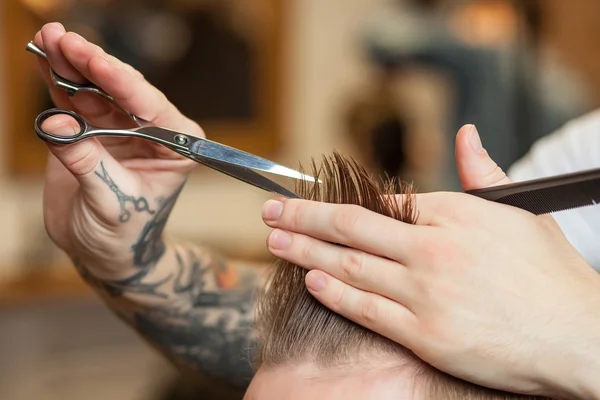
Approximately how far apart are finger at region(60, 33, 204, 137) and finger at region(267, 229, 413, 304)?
0.84ft

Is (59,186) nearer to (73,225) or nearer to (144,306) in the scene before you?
(73,225)

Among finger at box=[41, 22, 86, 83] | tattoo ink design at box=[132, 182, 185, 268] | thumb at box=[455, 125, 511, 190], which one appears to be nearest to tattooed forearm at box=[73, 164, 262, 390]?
tattoo ink design at box=[132, 182, 185, 268]

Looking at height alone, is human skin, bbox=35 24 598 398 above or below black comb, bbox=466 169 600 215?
below

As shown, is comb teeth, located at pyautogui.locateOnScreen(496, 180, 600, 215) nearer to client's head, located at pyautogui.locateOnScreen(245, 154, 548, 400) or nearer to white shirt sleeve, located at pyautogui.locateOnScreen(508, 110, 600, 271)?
client's head, located at pyautogui.locateOnScreen(245, 154, 548, 400)

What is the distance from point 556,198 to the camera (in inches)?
31.9

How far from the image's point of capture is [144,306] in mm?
1278

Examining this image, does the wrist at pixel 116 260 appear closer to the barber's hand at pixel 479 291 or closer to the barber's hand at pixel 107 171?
the barber's hand at pixel 107 171

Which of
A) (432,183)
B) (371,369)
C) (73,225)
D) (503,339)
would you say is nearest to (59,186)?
(73,225)

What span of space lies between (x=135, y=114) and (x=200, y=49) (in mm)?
2839

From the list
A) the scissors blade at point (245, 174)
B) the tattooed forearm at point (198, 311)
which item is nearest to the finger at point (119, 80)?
the scissors blade at point (245, 174)

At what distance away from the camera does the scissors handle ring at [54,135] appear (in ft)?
3.02

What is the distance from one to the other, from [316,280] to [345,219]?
0.29ft

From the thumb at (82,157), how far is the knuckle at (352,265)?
0.37 metres

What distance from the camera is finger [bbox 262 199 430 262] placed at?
83cm
